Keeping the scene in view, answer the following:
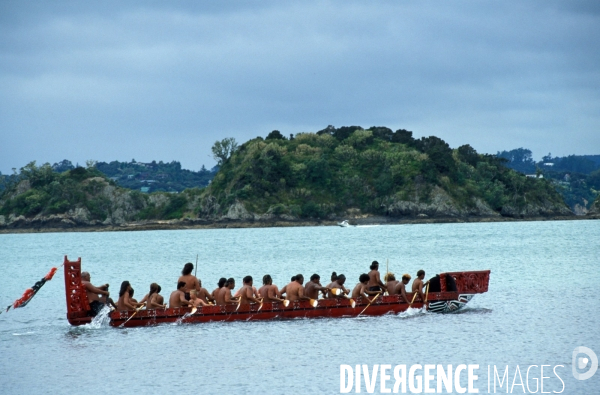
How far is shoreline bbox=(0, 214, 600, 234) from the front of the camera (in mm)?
147250

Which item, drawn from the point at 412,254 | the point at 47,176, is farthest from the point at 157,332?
the point at 47,176

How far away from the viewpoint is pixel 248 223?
479 feet

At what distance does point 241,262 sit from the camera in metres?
67.4

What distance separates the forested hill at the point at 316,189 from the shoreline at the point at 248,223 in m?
0.58

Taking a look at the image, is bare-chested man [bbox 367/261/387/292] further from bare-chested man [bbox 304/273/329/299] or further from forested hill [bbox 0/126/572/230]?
forested hill [bbox 0/126/572/230]

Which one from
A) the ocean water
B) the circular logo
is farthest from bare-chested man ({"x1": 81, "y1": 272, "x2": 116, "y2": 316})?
the circular logo

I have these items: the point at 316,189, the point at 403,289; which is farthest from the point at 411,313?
the point at 316,189

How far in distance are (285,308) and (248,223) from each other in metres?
117

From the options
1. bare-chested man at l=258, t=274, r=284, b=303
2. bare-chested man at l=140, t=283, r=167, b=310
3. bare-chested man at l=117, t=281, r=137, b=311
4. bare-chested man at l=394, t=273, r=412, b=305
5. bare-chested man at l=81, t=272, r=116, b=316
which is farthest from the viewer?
bare-chested man at l=394, t=273, r=412, b=305

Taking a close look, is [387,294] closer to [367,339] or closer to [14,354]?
[367,339]

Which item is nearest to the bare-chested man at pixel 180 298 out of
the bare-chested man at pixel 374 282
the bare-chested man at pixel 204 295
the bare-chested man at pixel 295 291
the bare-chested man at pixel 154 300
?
the bare-chested man at pixel 154 300

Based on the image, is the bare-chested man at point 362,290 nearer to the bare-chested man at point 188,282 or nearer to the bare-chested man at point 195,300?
the bare-chested man at point 195,300

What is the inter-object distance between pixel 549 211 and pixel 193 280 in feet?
467
